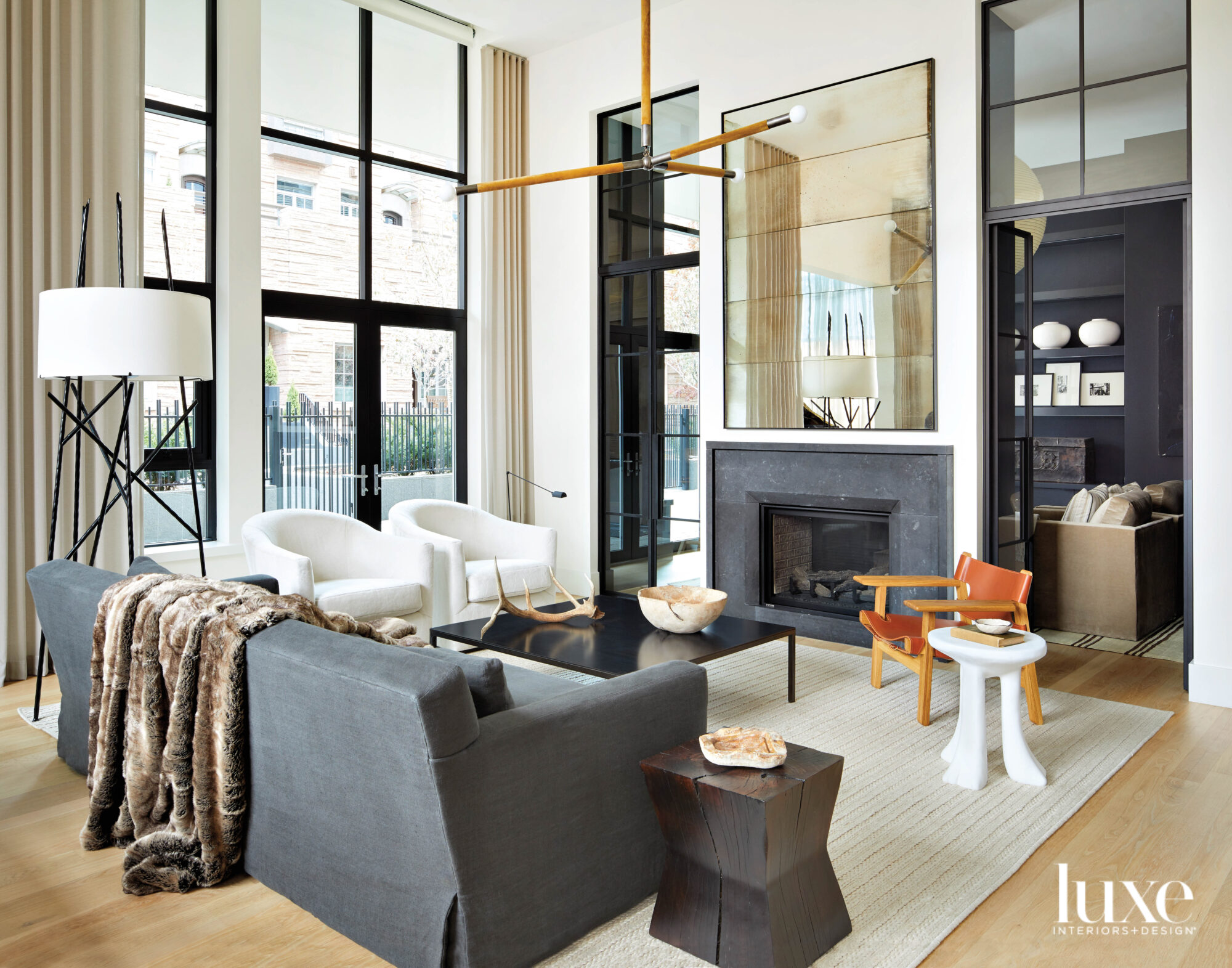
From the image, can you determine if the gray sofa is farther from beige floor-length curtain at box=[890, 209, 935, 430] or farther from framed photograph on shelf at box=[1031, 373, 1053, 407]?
framed photograph on shelf at box=[1031, 373, 1053, 407]

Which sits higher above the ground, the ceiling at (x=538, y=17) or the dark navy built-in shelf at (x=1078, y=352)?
the ceiling at (x=538, y=17)

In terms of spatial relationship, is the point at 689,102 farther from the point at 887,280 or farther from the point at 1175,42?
the point at 1175,42

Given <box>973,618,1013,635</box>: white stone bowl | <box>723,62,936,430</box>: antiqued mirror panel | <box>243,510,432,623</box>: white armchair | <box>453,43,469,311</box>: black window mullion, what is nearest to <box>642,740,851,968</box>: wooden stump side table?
<box>973,618,1013,635</box>: white stone bowl

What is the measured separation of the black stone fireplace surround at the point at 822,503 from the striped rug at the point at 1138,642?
99cm

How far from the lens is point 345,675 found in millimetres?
1960

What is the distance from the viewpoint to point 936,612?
13.1 ft

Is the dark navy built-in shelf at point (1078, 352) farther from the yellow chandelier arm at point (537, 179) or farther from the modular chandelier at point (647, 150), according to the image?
the yellow chandelier arm at point (537, 179)

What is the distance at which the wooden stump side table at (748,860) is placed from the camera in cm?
194

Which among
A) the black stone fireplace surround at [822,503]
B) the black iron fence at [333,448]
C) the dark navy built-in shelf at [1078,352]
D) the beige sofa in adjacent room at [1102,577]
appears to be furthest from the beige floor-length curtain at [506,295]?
the dark navy built-in shelf at [1078,352]

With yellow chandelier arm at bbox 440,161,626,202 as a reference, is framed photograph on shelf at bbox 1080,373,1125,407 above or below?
below

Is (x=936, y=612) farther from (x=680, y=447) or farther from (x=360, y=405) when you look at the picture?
(x=360, y=405)

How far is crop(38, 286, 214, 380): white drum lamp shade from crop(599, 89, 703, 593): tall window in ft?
10.3

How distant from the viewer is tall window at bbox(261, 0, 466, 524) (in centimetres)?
548

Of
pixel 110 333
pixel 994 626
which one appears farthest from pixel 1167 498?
pixel 110 333
